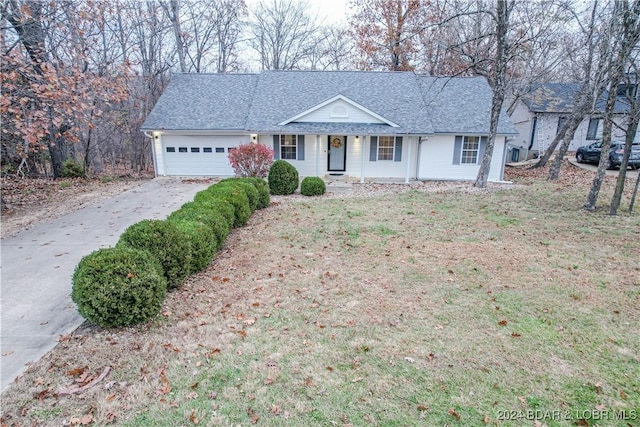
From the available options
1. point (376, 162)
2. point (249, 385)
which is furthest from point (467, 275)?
point (376, 162)

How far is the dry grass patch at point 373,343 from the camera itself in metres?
3.07

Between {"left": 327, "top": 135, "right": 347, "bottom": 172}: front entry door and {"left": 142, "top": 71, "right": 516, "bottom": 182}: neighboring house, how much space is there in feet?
0.16

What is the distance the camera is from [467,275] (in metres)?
5.90

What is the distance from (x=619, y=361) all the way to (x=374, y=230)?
5252 mm

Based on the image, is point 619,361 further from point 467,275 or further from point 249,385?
point 249,385

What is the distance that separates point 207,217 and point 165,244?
151 centimetres

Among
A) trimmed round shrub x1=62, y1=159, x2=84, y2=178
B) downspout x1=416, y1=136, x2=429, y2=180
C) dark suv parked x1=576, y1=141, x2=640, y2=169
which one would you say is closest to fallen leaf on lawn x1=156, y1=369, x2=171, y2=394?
downspout x1=416, y1=136, x2=429, y2=180

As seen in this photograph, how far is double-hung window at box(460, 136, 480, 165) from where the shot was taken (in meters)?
16.3

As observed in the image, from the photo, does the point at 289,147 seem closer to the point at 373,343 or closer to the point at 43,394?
the point at 373,343

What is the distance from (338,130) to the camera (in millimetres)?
15609

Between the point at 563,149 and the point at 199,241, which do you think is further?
the point at 563,149

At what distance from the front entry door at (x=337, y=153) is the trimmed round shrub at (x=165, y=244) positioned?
12.5 m

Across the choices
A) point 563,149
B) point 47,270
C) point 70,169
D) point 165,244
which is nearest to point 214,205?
point 165,244

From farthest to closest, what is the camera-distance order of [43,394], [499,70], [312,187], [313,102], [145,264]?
[313,102], [499,70], [312,187], [145,264], [43,394]
